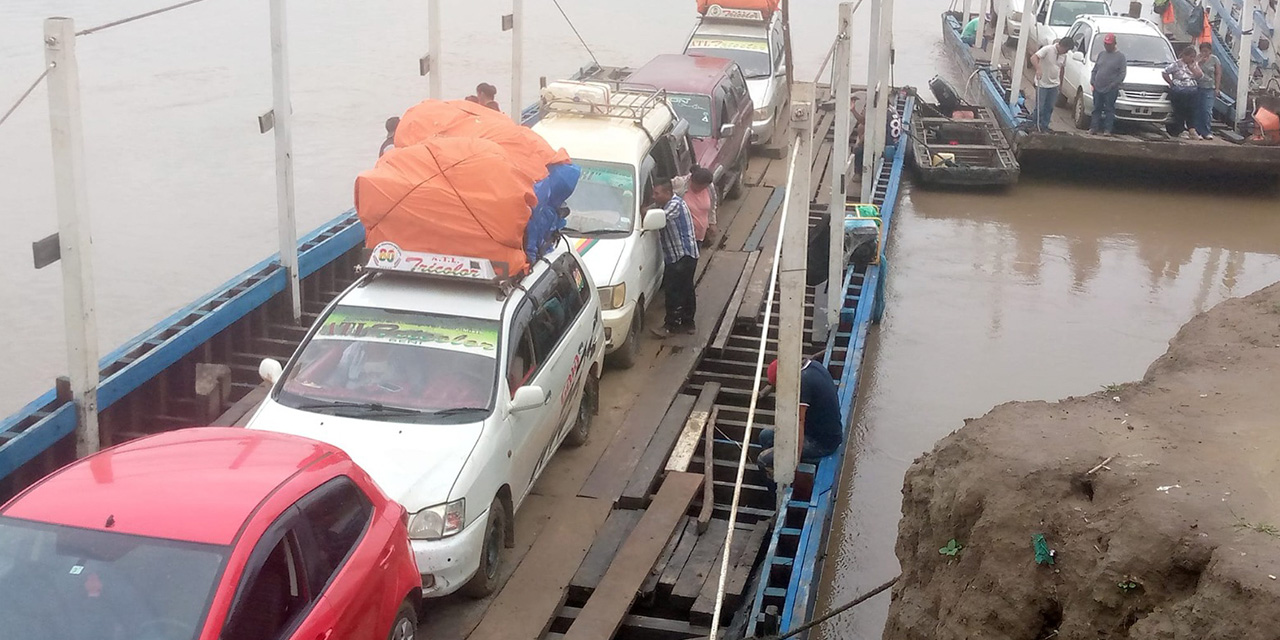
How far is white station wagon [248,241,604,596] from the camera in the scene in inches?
264

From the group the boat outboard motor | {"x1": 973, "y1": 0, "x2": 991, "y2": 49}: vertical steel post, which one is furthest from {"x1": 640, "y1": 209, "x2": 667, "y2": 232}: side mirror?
{"x1": 973, "y1": 0, "x2": 991, "y2": 49}: vertical steel post

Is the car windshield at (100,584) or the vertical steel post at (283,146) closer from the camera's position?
the car windshield at (100,584)

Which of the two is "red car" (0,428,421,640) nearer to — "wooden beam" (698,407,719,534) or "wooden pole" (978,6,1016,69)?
"wooden beam" (698,407,719,534)

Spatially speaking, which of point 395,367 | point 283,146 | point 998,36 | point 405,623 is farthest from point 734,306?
point 998,36

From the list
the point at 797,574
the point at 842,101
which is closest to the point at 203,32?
the point at 842,101

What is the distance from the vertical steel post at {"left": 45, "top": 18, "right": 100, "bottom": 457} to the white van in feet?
12.5

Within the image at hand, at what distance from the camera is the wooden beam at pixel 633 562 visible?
683 cm

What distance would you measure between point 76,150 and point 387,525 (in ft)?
12.4

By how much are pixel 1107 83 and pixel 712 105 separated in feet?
23.1

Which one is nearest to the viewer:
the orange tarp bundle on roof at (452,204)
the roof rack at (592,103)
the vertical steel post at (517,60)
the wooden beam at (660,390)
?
the orange tarp bundle on roof at (452,204)

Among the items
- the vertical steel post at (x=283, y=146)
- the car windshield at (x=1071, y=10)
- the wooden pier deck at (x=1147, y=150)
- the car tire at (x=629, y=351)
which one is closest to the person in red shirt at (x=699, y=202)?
the car tire at (x=629, y=351)

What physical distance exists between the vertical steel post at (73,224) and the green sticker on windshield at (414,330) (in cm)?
164

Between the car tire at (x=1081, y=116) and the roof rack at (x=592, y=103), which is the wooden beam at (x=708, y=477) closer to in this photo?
the roof rack at (x=592, y=103)

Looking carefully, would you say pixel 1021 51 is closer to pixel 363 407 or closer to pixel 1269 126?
pixel 1269 126
